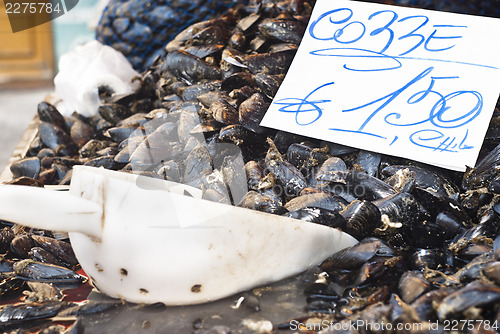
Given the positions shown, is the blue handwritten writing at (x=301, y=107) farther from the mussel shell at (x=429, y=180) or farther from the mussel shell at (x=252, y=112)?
the mussel shell at (x=429, y=180)

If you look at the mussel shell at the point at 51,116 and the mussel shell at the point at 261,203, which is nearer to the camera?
the mussel shell at the point at 261,203

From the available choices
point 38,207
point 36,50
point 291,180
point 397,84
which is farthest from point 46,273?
point 36,50

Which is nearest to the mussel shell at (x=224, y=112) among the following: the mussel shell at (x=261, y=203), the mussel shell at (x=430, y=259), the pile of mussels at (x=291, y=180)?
the pile of mussels at (x=291, y=180)

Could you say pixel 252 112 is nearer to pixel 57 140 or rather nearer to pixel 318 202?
pixel 318 202

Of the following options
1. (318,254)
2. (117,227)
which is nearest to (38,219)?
(117,227)

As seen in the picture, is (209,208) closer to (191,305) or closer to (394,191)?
(191,305)
